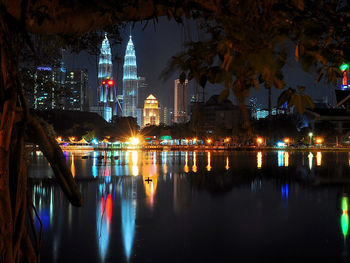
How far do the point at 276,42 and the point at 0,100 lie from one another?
2.50m

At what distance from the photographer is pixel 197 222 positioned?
12.0m

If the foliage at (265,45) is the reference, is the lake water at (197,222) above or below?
below

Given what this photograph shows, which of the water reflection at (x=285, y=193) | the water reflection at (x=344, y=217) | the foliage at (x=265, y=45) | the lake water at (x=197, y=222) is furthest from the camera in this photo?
the water reflection at (x=285, y=193)

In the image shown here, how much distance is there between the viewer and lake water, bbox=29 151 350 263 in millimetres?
8836

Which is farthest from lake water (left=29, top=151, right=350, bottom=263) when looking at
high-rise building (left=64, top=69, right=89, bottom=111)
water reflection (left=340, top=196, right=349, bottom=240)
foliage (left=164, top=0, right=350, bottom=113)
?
foliage (left=164, top=0, right=350, bottom=113)

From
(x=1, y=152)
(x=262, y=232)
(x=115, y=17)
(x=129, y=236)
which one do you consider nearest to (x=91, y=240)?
(x=129, y=236)

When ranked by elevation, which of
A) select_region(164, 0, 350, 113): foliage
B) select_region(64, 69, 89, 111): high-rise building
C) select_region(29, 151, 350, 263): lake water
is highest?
select_region(64, 69, 89, 111): high-rise building

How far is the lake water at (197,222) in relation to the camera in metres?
8.84

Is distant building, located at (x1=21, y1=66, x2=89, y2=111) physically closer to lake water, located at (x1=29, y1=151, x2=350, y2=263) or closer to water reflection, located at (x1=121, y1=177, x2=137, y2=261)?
lake water, located at (x1=29, y1=151, x2=350, y2=263)

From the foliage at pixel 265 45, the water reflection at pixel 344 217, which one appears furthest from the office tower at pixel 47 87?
the water reflection at pixel 344 217

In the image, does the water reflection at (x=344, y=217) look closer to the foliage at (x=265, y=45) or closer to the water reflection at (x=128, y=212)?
the water reflection at (x=128, y=212)

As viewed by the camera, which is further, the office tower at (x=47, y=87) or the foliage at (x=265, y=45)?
the office tower at (x=47, y=87)

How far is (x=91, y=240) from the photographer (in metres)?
9.73

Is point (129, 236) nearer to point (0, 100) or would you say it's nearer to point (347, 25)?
point (0, 100)
